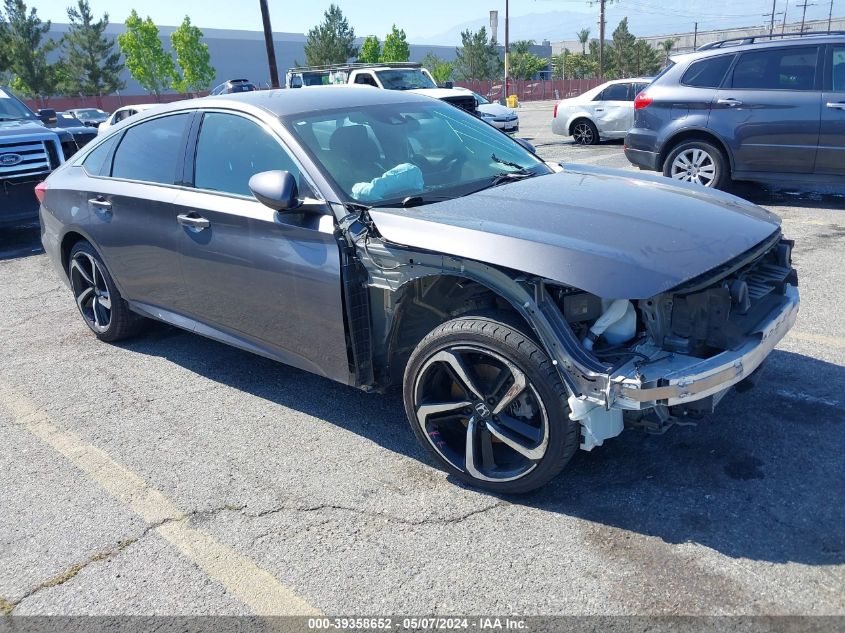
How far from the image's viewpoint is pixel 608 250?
282 cm

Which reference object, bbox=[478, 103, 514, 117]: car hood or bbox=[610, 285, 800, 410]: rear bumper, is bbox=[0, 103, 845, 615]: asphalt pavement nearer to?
bbox=[610, 285, 800, 410]: rear bumper

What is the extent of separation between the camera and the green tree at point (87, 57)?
50094 millimetres

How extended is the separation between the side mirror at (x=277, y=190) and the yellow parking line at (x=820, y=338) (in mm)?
3313

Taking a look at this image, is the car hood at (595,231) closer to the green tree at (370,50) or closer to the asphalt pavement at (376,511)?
the asphalt pavement at (376,511)

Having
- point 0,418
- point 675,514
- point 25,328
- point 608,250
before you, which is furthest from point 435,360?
point 25,328

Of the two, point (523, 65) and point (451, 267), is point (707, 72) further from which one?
point (523, 65)

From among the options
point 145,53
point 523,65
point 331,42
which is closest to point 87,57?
point 145,53

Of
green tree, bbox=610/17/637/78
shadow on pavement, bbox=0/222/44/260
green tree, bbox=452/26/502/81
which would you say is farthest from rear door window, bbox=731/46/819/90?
green tree, bbox=610/17/637/78

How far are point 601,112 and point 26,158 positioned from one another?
1106 centimetres

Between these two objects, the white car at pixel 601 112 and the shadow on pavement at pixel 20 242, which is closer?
the shadow on pavement at pixel 20 242

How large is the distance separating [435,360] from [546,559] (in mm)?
944

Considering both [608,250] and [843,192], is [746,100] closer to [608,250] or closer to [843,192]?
[843,192]

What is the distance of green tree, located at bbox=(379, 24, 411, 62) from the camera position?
6088cm

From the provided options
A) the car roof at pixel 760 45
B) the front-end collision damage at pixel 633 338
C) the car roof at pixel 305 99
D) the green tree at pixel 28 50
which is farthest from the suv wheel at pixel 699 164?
the green tree at pixel 28 50
